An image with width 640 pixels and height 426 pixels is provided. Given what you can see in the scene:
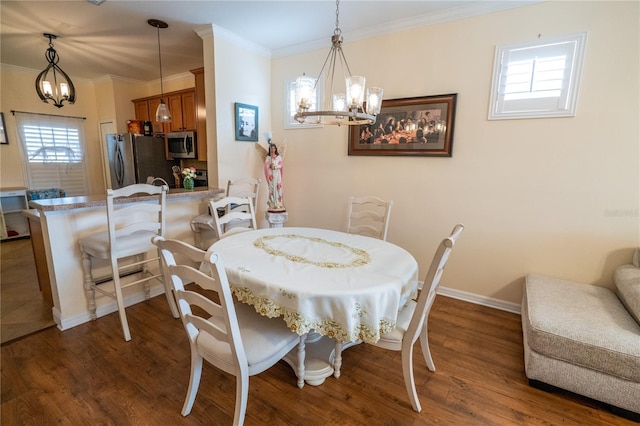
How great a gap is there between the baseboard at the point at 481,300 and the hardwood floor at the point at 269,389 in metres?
0.46

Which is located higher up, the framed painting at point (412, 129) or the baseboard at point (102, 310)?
the framed painting at point (412, 129)

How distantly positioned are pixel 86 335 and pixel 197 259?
6.11 feet

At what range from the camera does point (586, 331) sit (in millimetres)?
1610

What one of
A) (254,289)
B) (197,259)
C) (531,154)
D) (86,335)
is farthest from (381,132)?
(86,335)

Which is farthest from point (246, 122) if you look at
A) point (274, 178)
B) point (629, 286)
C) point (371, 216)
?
point (629, 286)

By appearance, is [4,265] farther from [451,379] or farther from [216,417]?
[451,379]

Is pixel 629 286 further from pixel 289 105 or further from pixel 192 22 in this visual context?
pixel 192 22

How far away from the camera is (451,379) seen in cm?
180

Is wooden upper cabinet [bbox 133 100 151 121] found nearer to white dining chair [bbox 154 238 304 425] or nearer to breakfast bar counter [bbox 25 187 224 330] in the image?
breakfast bar counter [bbox 25 187 224 330]

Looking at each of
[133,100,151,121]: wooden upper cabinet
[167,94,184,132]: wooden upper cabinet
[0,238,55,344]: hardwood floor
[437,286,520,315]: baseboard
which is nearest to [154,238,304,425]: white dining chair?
[0,238,55,344]: hardwood floor

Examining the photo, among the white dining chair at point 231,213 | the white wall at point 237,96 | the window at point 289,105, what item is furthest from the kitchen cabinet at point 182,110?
the white dining chair at point 231,213

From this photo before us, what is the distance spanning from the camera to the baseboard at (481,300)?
2621 millimetres

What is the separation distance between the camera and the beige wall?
2.11 m

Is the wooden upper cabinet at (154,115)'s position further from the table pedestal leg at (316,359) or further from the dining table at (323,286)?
the table pedestal leg at (316,359)
